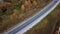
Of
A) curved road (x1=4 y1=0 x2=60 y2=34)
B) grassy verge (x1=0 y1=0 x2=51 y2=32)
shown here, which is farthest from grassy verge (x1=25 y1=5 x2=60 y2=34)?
grassy verge (x1=0 y1=0 x2=51 y2=32)

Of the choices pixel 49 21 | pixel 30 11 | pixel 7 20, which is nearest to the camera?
pixel 7 20

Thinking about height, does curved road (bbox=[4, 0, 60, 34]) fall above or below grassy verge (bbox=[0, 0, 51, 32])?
below

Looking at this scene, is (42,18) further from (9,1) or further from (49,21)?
(9,1)

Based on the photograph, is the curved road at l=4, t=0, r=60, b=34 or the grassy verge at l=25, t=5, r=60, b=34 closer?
the curved road at l=4, t=0, r=60, b=34

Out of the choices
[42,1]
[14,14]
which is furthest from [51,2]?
[14,14]

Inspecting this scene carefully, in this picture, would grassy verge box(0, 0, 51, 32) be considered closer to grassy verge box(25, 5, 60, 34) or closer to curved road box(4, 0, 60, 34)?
curved road box(4, 0, 60, 34)

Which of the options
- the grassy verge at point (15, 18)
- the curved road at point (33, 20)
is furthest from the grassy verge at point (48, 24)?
the grassy verge at point (15, 18)
